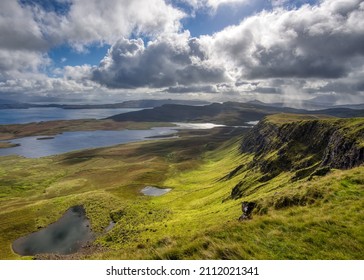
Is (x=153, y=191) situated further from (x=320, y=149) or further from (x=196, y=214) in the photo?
(x=320, y=149)

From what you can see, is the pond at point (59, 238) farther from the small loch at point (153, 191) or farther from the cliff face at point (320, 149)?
the cliff face at point (320, 149)

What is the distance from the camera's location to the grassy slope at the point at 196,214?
12.5m

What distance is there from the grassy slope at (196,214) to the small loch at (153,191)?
12.4ft

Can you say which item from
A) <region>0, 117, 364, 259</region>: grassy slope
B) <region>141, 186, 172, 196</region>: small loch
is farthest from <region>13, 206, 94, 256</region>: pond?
<region>141, 186, 172, 196</region>: small loch

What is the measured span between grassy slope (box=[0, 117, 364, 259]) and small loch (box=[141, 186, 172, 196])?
379 cm

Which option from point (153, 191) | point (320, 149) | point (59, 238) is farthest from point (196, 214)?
point (153, 191)

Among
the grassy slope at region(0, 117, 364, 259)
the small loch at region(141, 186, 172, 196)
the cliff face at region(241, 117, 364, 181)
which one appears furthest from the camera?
the small loch at region(141, 186, 172, 196)

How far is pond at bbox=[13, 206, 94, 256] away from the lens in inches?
3071

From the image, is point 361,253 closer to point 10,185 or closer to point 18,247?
point 18,247

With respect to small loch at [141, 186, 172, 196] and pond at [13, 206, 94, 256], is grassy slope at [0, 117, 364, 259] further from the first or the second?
small loch at [141, 186, 172, 196]

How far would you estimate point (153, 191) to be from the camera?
14175 cm

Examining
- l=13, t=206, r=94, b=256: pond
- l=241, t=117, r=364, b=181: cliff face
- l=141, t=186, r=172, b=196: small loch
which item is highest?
l=241, t=117, r=364, b=181: cliff face

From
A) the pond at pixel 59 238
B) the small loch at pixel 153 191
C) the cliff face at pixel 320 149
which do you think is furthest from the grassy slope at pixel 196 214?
the cliff face at pixel 320 149

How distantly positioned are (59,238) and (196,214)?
1763 inches
